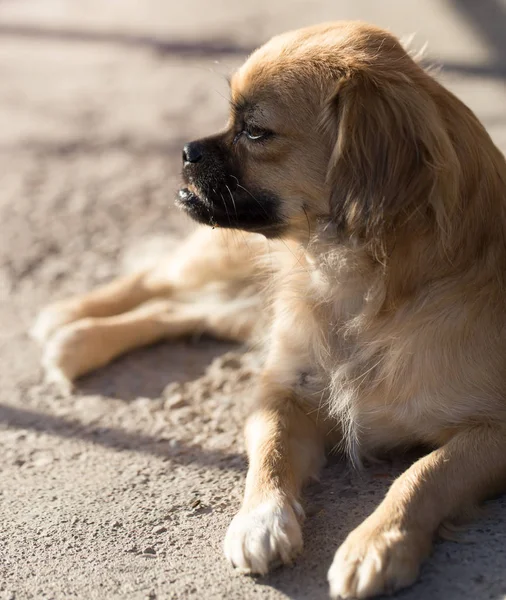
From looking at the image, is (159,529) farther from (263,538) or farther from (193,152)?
(193,152)

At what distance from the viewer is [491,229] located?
2.78 metres

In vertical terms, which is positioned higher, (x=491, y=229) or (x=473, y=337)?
(x=491, y=229)

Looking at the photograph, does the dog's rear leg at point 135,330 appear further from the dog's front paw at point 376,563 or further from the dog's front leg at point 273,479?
the dog's front paw at point 376,563

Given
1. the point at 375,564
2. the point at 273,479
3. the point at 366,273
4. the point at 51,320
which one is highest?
the point at 366,273

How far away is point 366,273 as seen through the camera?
2838 millimetres

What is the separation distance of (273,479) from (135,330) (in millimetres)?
1513

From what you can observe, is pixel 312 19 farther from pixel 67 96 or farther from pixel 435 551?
pixel 435 551

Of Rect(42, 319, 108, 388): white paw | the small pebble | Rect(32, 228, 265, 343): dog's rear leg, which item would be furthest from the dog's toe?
Rect(32, 228, 265, 343): dog's rear leg

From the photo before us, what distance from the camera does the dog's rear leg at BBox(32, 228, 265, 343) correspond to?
4.16 meters

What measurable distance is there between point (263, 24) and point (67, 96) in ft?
5.77

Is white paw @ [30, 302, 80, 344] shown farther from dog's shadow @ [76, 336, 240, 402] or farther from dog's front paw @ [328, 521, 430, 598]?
dog's front paw @ [328, 521, 430, 598]

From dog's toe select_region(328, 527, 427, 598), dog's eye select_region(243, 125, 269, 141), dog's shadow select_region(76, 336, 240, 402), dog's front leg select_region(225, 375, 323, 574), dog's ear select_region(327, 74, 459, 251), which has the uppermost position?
dog's ear select_region(327, 74, 459, 251)

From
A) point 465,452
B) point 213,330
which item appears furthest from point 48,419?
point 465,452

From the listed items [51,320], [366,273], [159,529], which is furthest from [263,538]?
[51,320]
